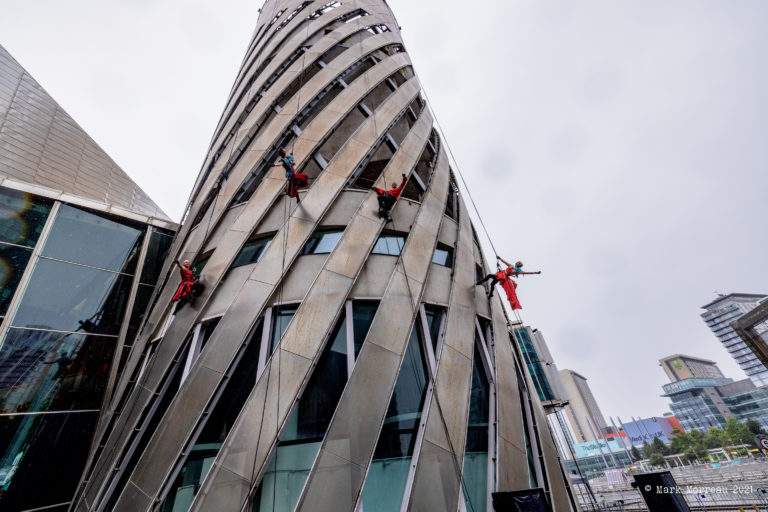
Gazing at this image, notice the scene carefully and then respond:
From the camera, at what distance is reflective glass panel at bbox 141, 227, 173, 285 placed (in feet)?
39.1

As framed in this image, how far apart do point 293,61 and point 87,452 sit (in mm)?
16730

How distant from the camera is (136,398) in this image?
303 inches

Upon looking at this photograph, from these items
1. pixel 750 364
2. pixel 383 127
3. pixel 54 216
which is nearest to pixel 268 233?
pixel 383 127

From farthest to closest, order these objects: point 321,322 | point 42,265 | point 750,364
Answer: point 750,364
point 42,265
point 321,322

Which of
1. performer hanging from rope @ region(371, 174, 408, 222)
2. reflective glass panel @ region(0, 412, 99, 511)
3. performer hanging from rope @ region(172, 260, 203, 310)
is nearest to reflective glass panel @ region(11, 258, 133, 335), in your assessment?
reflective glass panel @ region(0, 412, 99, 511)

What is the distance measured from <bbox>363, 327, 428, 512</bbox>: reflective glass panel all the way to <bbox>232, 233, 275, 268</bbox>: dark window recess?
4.83m

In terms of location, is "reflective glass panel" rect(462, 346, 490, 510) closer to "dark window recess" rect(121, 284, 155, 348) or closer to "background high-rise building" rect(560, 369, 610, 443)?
"dark window recess" rect(121, 284, 155, 348)

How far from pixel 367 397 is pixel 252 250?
208 inches

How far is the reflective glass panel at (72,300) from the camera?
30.6 feet

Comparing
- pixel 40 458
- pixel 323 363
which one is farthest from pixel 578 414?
pixel 40 458

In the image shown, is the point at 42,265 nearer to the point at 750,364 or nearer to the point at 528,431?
the point at 528,431

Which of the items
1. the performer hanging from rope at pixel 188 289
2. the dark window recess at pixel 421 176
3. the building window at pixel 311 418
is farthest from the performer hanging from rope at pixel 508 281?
the performer hanging from rope at pixel 188 289

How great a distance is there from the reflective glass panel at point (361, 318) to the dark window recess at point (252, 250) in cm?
326

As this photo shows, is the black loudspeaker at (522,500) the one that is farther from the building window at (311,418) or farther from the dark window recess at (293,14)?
the dark window recess at (293,14)
